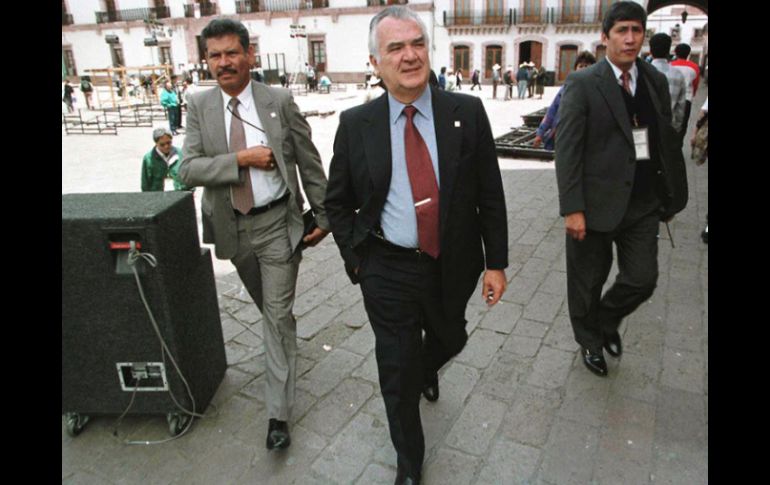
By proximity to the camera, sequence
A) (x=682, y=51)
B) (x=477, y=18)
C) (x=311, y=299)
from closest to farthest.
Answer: (x=311, y=299) → (x=682, y=51) → (x=477, y=18)

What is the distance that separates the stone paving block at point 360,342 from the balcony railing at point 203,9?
43.7 m

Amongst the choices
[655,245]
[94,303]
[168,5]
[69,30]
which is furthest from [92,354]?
[69,30]

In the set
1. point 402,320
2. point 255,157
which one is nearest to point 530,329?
point 402,320

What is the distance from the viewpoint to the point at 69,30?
45.2 meters

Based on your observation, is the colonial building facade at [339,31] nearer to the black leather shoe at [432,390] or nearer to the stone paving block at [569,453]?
the black leather shoe at [432,390]

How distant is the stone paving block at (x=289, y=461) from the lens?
8.07ft

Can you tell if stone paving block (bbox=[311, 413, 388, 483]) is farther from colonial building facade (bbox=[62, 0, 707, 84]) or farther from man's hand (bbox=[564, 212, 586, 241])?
colonial building facade (bbox=[62, 0, 707, 84])

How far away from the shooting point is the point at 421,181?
216 centimetres

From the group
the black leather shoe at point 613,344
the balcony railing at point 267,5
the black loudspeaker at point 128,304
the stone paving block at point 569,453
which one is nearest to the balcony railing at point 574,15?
the balcony railing at point 267,5

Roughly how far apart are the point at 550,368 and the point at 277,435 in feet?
5.40

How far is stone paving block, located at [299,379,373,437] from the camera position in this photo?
2.81m

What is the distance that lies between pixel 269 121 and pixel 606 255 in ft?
6.43

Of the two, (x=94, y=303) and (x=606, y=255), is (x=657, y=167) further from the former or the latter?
(x=94, y=303)

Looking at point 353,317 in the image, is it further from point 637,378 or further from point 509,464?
point 637,378
